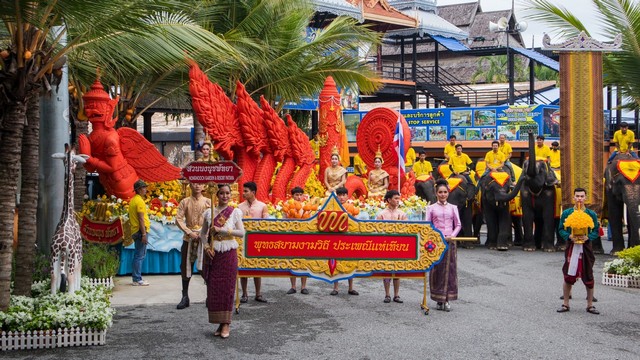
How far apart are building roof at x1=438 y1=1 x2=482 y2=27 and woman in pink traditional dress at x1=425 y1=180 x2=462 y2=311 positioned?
112 ft

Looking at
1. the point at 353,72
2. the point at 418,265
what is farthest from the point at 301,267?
the point at 353,72

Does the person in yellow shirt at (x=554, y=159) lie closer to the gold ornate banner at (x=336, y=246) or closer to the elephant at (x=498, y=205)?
the elephant at (x=498, y=205)

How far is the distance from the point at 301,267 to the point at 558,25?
7.53m

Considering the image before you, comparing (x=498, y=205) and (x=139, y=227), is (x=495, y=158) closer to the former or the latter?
(x=498, y=205)

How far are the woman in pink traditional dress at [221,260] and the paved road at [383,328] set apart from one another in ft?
0.87

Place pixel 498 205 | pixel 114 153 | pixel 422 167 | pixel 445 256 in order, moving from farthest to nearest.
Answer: pixel 422 167 < pixel 498 205 < pixel 114 153 < pixel 445 256

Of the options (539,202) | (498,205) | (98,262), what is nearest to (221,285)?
(98,262)

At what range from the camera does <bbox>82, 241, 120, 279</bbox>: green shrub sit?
37.3ft

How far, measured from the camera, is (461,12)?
43.8 metres

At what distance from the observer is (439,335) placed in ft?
29.0

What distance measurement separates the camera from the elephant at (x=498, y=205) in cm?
1753

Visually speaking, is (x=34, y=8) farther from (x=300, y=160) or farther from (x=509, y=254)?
(x=509, y=254)

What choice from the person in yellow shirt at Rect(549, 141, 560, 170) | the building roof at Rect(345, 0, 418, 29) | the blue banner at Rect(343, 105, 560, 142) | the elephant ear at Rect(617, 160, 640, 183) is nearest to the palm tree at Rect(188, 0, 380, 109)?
the person in yellow shirt at Rect(549, 141, 560, 170)

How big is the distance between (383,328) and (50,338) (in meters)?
3.39
